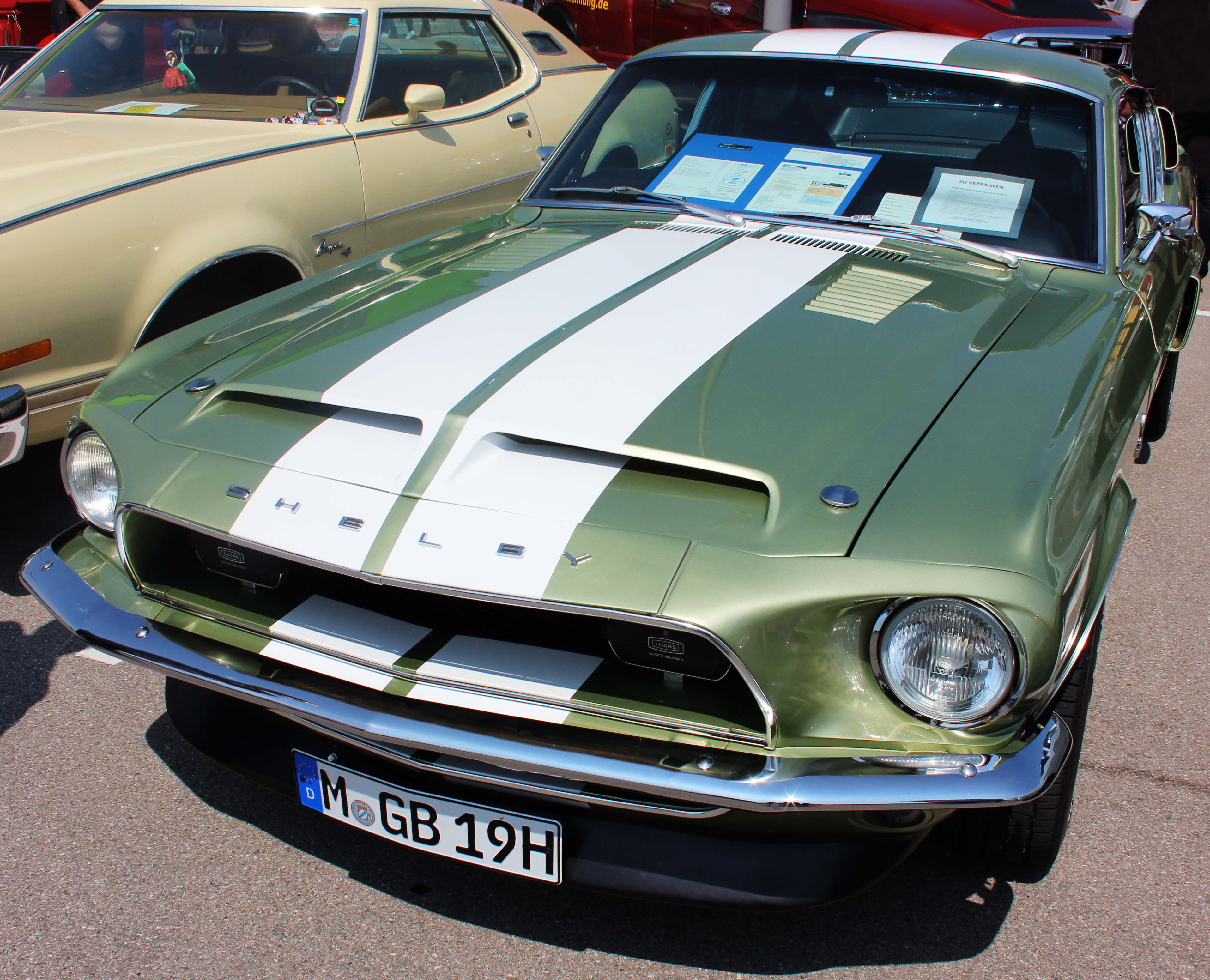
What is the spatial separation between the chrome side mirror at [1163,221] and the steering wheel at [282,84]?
303 cm

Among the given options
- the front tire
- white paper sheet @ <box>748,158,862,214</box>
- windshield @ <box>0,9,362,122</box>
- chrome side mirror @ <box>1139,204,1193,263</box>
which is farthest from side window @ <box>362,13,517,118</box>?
the front tire

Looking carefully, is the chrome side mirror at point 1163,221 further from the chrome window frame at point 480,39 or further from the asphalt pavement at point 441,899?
the chrome window frame at point 480,39

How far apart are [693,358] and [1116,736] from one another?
135 centimetres

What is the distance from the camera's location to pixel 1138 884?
1951mm

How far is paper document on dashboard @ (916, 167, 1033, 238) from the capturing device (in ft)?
8.36

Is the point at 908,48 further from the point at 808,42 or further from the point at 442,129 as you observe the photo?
the point at 442,129

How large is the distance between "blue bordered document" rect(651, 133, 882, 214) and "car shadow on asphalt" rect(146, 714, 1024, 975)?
157cm

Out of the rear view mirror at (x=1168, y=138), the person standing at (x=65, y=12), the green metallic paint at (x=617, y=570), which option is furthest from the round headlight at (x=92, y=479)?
the person standing at (x=65, y=12)

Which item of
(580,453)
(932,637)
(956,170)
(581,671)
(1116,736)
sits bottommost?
(1116,736)

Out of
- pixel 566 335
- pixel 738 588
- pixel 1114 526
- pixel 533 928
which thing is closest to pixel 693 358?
pixel 566 335

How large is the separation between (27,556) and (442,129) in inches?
89.8

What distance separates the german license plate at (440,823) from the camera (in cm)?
164

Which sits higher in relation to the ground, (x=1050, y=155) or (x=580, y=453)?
(x=1050, y=155)

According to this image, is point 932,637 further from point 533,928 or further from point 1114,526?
point 533,928
